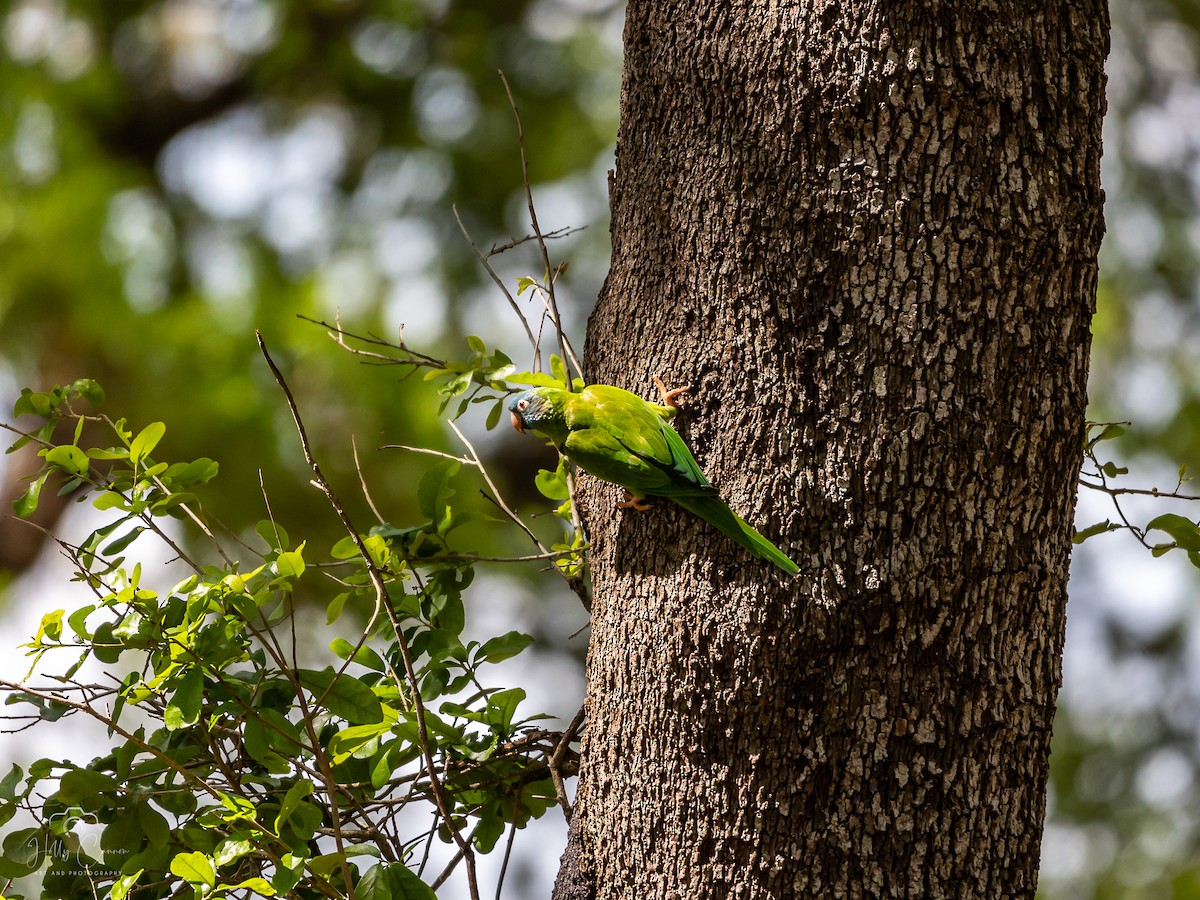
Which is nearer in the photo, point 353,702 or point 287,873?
point 287,873

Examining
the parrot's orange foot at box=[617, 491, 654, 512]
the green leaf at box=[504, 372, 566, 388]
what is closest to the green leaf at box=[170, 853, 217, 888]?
the parrot's orange foot at box=[617, 491, 654, 512]

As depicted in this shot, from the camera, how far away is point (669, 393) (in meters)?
1.45

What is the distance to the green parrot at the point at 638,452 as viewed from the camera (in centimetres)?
131

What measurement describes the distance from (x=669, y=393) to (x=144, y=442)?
813mm

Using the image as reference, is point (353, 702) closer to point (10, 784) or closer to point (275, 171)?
point (10, 784)

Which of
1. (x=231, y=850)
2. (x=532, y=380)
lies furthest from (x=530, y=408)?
(x=231, y=850)

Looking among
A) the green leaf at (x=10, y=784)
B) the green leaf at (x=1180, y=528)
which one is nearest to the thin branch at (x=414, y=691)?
the green leaf at (x=10, y=784)

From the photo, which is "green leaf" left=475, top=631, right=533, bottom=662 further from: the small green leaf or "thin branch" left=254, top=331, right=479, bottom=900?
the small green leaf

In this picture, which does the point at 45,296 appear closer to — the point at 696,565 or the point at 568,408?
the point at 568,408

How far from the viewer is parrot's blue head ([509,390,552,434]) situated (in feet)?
5.58

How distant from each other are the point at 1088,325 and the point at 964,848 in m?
0.70

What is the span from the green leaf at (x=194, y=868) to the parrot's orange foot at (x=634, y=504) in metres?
0.76

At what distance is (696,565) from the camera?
1353 mm

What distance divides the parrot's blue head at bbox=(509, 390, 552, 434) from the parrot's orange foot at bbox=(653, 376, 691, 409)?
0.27m
